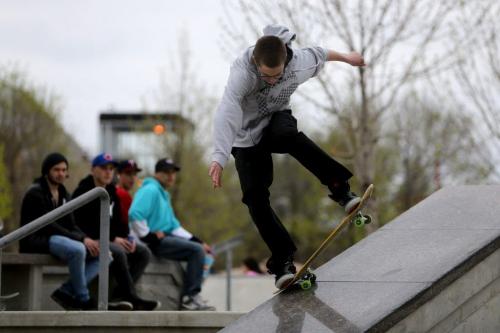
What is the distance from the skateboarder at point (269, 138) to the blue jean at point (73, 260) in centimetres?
216

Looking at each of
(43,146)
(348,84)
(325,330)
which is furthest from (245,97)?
(43,146)

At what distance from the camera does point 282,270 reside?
6.61 metres

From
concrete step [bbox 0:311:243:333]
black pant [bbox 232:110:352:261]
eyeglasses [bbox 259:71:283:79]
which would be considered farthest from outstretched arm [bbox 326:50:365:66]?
concrete step [bbox 0:311:243:333]

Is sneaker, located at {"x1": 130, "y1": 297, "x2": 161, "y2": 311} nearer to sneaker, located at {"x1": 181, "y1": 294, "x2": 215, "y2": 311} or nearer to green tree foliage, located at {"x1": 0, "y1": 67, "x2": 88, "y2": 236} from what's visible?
sneaker, located at {"x1": 181, "y1": 294, "x2": 215, "y2": 311}

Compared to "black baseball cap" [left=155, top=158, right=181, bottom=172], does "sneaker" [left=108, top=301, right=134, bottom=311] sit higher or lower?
lower

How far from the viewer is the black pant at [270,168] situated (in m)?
6.59

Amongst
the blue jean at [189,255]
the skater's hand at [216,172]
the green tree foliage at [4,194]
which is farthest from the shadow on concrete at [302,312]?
the green tree foliage at [4,194]

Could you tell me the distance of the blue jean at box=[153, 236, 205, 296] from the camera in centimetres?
992

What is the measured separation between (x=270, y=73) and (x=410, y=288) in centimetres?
177

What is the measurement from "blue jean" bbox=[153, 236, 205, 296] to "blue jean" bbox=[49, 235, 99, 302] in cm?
179

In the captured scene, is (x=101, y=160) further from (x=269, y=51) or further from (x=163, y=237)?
(x=269, y=51)

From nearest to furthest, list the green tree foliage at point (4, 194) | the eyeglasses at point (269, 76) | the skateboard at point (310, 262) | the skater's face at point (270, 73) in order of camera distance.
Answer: the skater's face at point (270, 73) < the eyeglasses at point (269, 76) < the skateboard at point (310, 262) < the green tree foliage at point (4, 194)

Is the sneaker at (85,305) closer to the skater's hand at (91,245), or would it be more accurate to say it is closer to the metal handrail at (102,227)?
the skater's hand at (91,245)

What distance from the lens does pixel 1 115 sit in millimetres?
34281
